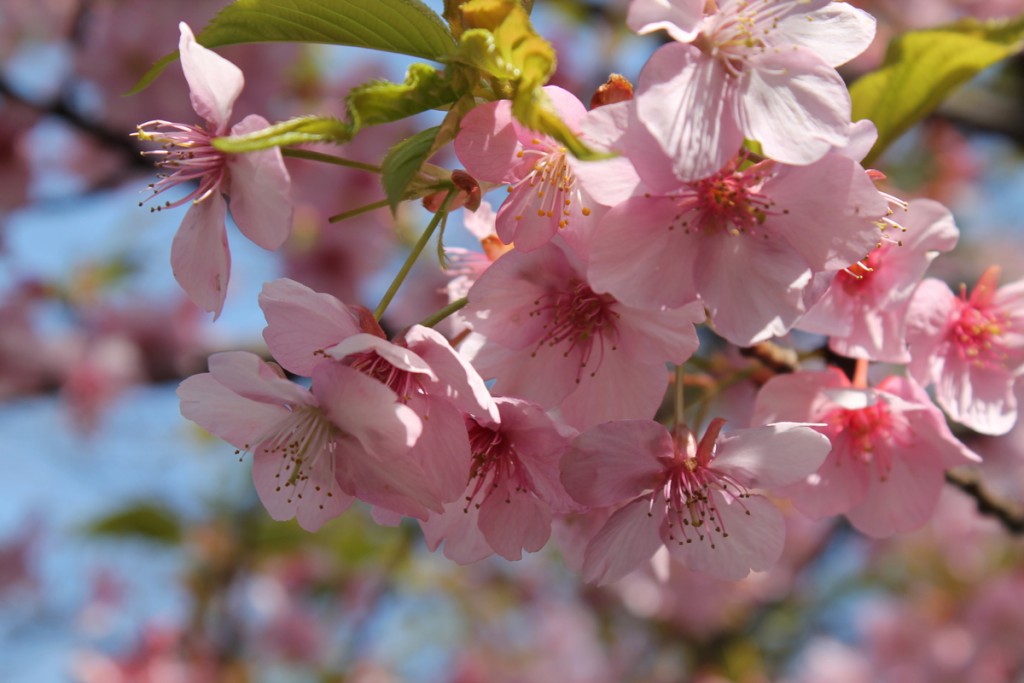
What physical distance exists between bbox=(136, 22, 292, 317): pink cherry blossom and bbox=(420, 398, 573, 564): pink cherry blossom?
12.1 inches

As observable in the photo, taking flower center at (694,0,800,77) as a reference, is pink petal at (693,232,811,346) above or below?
below

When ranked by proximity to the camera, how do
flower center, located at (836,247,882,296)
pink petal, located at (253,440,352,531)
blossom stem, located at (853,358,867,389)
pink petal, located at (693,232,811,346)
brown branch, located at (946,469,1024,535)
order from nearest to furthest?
pink petal, located at (693,232,811,346) < pink petal, located at (253,440,352,531) < flower center, located at (836,247,882,296) < blossom stem, located at (853,358,867,389) < brown branch, located at (946,469,1024,535)

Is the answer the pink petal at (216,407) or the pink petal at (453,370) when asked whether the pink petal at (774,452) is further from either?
the pink petal at (216,407)

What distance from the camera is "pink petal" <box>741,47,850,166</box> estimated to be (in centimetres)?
76

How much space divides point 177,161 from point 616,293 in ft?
1.76

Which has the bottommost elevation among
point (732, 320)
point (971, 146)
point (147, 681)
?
point (147, 681)

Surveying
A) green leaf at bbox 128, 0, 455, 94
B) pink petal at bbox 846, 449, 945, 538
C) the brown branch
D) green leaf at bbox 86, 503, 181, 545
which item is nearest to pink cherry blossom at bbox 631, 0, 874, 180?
green leaf at bbox 128, 0, 455, 94

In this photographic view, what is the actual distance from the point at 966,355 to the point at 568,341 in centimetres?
57

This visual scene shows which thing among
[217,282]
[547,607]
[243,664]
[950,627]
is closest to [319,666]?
[243,664]

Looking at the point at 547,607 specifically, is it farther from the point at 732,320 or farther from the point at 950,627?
the point at 732,320

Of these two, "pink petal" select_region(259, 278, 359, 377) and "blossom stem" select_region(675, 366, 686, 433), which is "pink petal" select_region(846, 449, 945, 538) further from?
"pink petal" select_region(259, 278, 359, 377)

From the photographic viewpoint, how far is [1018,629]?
399cm

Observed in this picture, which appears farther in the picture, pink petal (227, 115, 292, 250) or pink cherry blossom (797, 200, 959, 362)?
pink cherry blossom (797, 200, 959, 362)

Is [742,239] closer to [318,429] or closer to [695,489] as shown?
[695,489]
